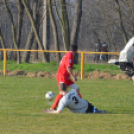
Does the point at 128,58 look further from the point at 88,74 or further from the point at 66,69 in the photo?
the point at 88,74

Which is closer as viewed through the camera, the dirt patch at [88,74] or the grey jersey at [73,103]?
the grey jersey at [73,103]

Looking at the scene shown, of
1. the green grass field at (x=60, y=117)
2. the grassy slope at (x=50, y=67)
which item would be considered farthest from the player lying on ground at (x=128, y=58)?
the grassy slope at (x=50, y=67)

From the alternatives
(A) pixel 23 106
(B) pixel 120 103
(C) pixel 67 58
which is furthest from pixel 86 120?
(B) pixel 120 103

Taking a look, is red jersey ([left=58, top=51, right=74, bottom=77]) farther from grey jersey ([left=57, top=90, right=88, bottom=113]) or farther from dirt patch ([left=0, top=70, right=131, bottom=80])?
dirt patch ([left=0, top=70, right=131, bottom=80])

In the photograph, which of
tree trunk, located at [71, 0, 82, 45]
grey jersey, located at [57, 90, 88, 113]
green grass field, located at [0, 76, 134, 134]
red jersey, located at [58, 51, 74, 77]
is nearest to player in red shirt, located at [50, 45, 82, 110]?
red jersey, located at [58, 51, 74, 77]

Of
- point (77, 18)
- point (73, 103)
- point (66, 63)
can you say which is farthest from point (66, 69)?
point (77, 18)

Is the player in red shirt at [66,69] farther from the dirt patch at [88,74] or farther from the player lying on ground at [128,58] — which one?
the dirt patch at [88,74]

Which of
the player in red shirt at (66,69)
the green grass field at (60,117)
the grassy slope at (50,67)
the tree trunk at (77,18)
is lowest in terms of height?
the grassy slope at (50,67)

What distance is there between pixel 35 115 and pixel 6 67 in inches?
492

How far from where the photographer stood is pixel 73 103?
868 cm

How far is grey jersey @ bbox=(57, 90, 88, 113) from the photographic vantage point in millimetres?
8555

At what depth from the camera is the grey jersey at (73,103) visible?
28.1ft

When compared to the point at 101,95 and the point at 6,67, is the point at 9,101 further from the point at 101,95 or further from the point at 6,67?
the point at 6,67

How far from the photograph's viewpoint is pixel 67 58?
9242 mm
